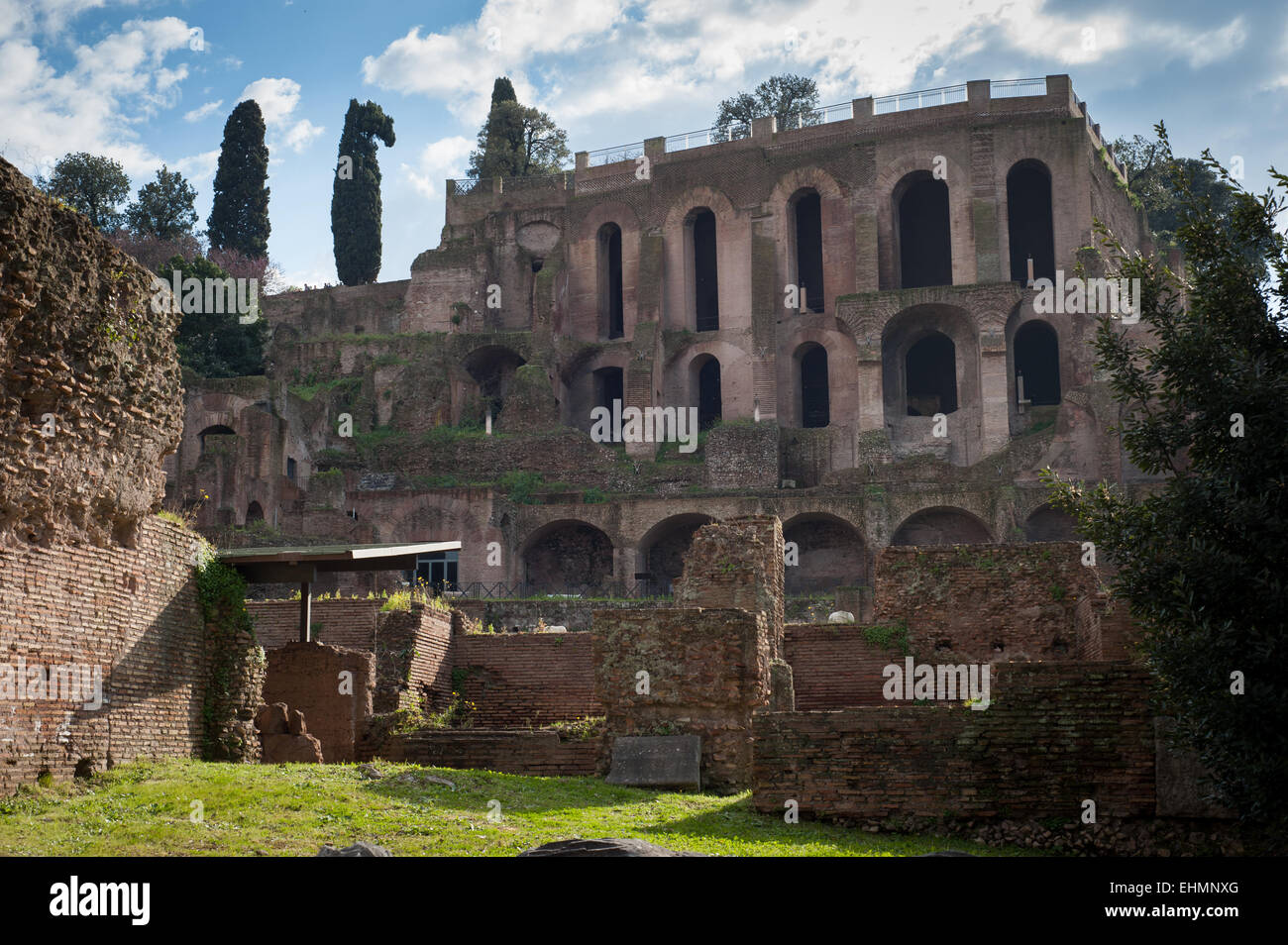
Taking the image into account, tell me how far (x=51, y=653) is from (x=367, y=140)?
4946cm

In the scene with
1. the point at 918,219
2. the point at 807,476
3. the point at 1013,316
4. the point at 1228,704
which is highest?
the point at 918,219

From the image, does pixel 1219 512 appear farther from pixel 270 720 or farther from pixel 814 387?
pixel 814 387

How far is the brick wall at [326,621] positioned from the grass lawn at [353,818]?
7.75 m

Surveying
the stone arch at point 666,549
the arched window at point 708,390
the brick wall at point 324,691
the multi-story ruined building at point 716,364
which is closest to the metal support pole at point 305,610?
the brick wall at point 324,691

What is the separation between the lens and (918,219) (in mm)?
48312

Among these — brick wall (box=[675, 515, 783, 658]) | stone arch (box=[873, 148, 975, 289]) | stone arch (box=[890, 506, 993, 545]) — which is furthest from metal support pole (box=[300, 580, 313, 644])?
stone arch (box=[873, 148, 975, 289])

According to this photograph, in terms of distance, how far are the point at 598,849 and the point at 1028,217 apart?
42388mm

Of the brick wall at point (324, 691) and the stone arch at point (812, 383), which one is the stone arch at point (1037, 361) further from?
the brick wall at point (324, 691)

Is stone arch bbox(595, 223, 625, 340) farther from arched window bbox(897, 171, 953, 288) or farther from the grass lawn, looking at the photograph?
the grass lawn

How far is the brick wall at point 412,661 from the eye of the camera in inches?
768

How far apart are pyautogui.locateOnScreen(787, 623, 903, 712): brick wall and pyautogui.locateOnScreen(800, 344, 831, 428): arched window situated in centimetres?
2771

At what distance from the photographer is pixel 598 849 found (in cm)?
852
